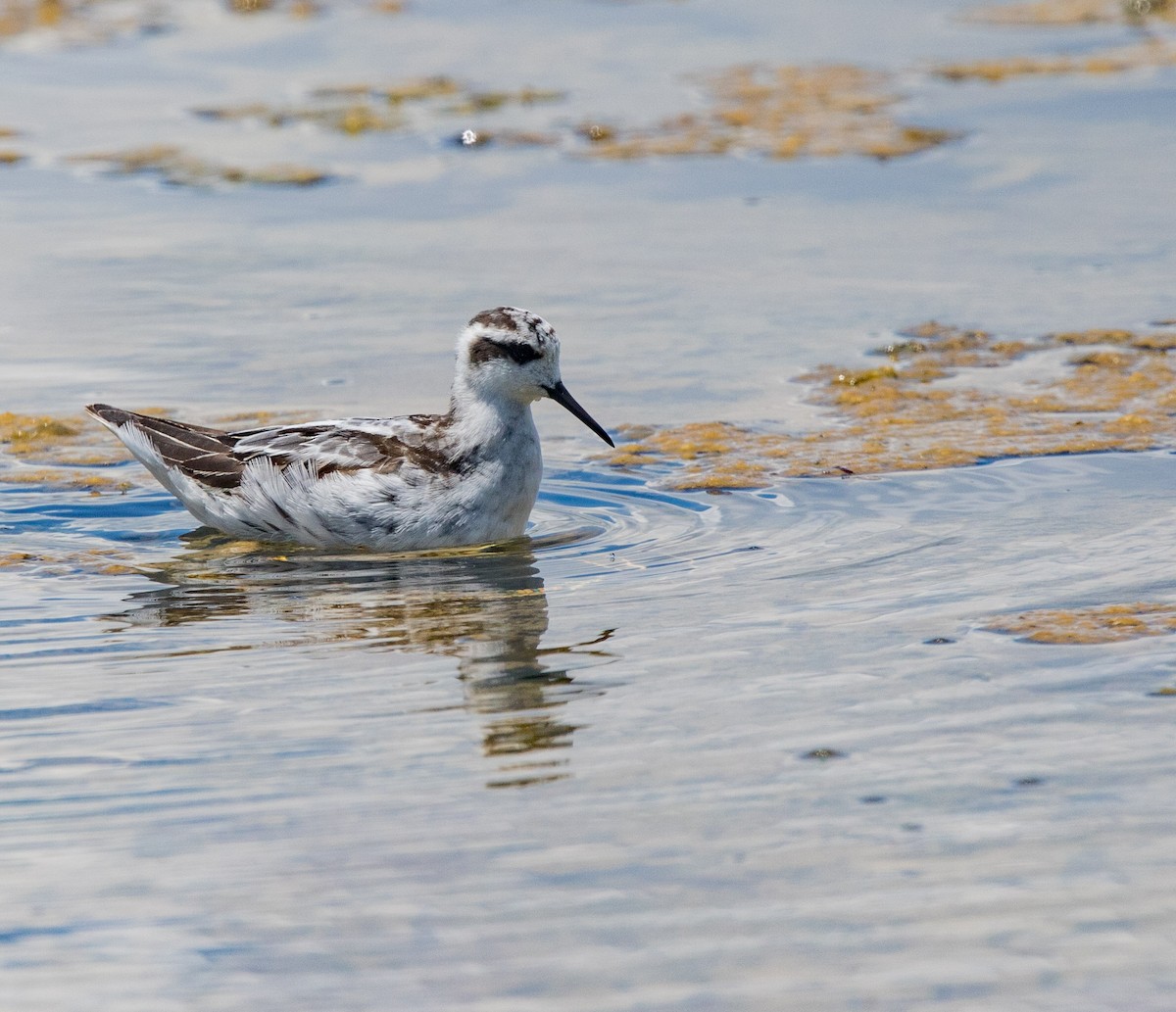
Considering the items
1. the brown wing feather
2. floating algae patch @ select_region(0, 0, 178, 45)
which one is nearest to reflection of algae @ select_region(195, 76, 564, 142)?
floating algae patch @ select_region(0, 0, 178, 45)

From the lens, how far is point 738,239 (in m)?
13.6

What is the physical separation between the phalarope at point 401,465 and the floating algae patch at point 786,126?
725cm

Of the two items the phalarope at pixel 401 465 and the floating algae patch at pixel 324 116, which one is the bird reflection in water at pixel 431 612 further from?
the floating algae patch at pixel 324 116

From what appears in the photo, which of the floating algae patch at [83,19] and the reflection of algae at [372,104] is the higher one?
the floating algae patch at [83,19]

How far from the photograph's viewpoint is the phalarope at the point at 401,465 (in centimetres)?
867

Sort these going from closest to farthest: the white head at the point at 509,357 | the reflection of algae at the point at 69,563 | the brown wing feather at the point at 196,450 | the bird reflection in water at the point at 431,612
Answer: the bird reflection in water at the point at 431,612, the reflection of algae at the point at 69,563, the white head at the point at 509,357, the brown wing feather at the point at 196,450

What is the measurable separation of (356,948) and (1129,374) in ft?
24.2

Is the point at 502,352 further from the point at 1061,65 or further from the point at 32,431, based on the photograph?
the point at 1061,65

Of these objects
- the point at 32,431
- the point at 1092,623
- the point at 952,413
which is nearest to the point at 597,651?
the point at 1092,623

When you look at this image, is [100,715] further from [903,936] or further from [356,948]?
[903,936]

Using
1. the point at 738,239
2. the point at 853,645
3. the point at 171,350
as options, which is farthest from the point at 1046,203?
the point at 853,645

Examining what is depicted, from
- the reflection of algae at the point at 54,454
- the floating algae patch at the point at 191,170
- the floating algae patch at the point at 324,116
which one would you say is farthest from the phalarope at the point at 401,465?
the floating algae patch at the point at 324,116

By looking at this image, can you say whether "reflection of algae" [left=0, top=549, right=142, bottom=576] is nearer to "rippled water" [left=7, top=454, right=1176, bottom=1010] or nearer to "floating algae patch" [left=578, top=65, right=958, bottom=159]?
"rippled water" [left=7, top=454, right=1176, bottom=1010]

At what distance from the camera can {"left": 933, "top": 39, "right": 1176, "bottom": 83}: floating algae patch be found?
18281 mm
